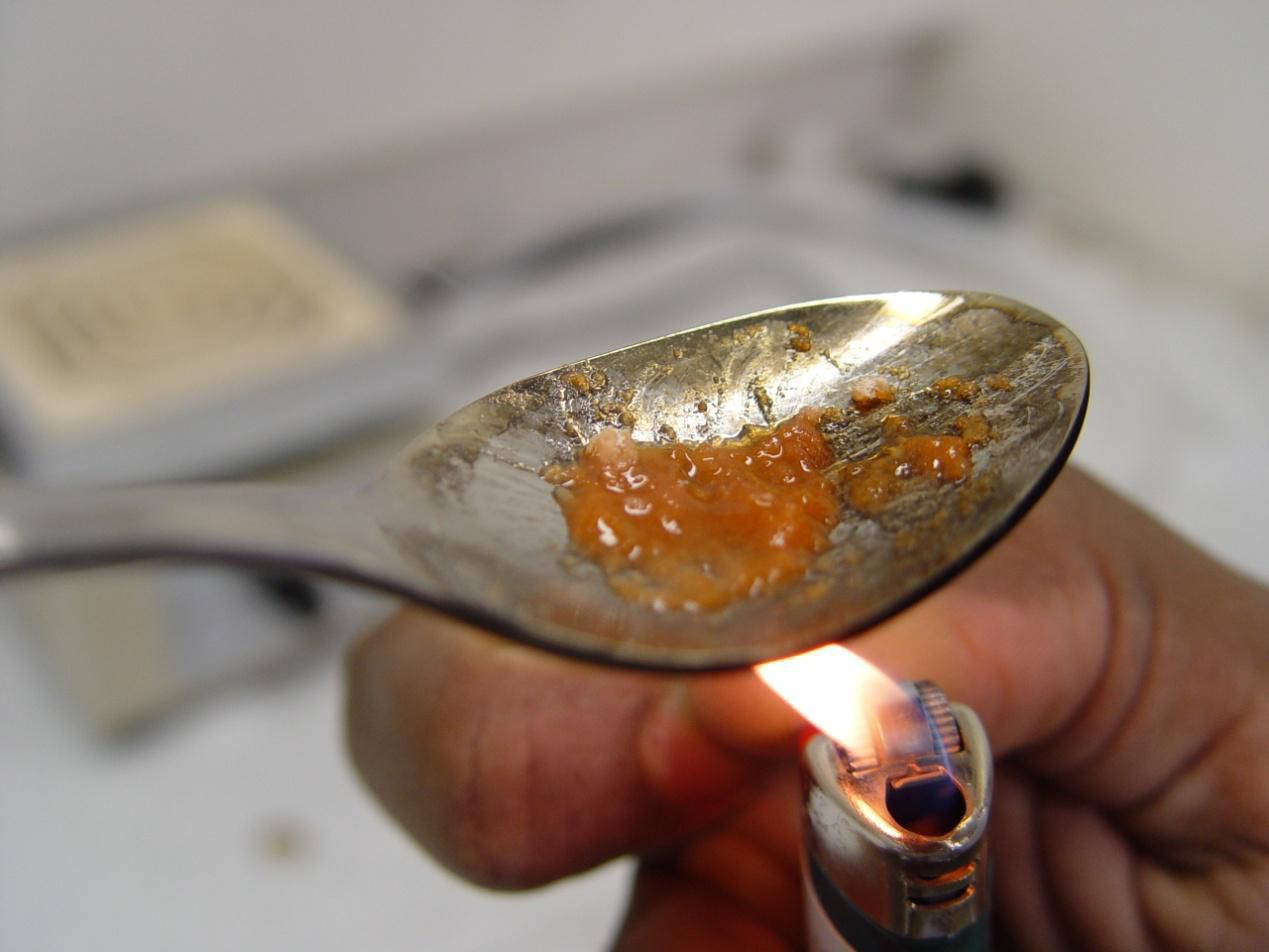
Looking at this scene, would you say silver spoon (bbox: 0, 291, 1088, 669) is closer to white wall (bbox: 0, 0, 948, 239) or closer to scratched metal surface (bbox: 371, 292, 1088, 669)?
scratched metal surface (bbox: 371, 292, 1088, 669)

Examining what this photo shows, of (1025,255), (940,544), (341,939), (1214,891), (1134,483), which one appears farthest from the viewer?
(1025,255)

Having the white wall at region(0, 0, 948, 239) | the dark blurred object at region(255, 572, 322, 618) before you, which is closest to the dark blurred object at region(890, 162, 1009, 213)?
the white wall at region(0, 0, 948, 239)

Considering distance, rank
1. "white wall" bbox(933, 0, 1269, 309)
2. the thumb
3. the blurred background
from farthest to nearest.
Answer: "white wall" bbox(933, 0, 1269, 309) < the blurred background < the thumb

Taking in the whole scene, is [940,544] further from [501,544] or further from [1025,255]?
[1025,255]

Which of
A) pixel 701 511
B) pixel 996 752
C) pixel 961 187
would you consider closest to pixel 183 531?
pixel 701 511

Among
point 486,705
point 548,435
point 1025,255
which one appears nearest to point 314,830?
point 486,705
